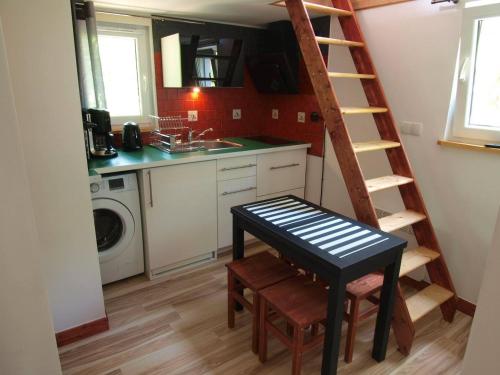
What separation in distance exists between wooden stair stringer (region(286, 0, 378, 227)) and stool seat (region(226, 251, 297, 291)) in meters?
0.54

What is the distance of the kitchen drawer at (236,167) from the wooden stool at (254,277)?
882mm

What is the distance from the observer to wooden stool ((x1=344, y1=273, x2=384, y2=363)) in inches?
69.0

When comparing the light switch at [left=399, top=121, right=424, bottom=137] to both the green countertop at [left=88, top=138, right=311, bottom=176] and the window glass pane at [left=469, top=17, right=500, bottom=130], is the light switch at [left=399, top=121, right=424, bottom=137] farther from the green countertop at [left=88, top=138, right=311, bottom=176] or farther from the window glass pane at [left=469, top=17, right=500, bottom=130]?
the green countertop at [left=88, top=138, right=311, bottom=176]

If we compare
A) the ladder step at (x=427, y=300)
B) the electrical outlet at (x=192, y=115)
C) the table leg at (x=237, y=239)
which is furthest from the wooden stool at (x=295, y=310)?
the electrical outlet at (x=192, y=115)

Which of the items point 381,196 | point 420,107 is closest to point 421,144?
point 420,107

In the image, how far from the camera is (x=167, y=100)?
3117 millimetres

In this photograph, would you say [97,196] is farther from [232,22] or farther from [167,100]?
[232,22]

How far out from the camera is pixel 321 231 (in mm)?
1787

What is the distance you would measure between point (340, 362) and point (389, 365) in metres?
0.26

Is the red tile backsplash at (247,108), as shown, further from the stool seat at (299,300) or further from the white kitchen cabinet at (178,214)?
the stool seat at (299,300)

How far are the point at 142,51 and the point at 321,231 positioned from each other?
224cm

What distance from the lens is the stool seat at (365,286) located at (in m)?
1.76

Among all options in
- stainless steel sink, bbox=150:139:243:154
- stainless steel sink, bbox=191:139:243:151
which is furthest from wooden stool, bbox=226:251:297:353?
stainless steel sink, bbox=191:139:243:151

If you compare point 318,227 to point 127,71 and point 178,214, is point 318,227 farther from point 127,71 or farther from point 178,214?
point 127,71
